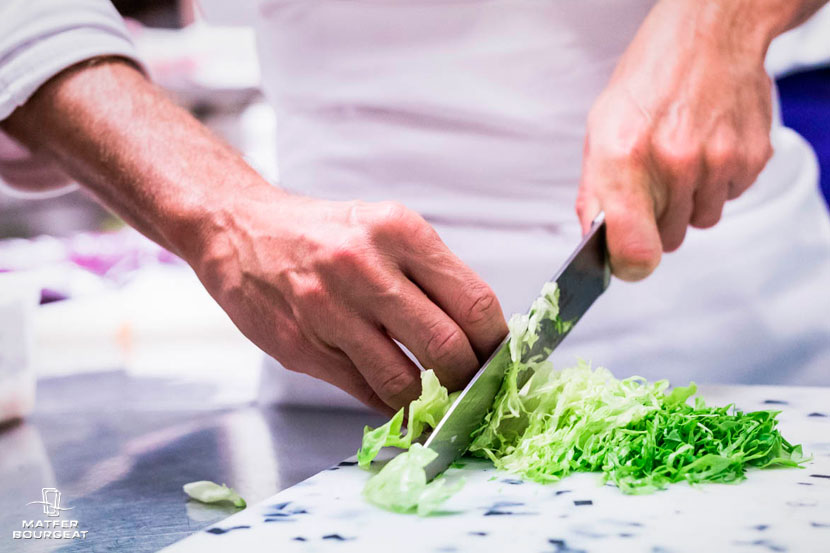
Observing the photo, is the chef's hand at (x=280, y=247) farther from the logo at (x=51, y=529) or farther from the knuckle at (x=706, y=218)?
the knuckle at (x=706, y=218)

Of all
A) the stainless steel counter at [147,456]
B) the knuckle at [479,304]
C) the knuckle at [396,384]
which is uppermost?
the knuckle at [479,304]

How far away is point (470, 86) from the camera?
1943mm

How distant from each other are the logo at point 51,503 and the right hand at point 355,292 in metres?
0.44

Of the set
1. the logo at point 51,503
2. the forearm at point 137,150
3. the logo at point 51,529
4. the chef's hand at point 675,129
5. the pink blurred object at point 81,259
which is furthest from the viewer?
the pink blurred object at point 81,259

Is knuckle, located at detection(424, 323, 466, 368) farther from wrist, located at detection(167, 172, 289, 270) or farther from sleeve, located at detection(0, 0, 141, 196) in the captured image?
sleeve, located at detection(0, 0, 141, 196)

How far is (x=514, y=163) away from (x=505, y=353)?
77 cm

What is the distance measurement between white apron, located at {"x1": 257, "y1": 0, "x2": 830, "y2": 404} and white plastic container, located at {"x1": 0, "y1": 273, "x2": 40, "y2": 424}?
57cm

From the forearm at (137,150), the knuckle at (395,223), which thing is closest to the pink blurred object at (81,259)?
the forearm at (137,150)

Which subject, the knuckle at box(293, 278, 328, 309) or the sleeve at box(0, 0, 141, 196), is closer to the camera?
the knuckle at box(293, 278, 328, 309)

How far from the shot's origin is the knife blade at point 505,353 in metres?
1.21

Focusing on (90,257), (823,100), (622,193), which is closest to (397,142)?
(622,193)

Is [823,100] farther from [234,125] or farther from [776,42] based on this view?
[234,125]

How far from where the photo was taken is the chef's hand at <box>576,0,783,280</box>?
1.57 metres

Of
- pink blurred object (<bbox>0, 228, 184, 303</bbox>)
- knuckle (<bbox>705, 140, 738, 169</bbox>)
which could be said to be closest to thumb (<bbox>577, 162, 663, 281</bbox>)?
knuckle (<bbox>705, 140, 738, 169</bbox>)
